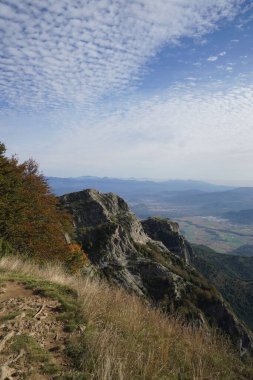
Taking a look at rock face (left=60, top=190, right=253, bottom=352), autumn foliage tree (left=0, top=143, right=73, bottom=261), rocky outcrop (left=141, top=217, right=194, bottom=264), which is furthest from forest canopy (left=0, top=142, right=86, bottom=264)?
rocky outcrop (left=141, top=217, right=194, bottom=264)

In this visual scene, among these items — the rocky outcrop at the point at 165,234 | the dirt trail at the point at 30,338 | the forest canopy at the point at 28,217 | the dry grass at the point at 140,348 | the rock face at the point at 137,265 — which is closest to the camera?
the dirt trail at the point at 30,338

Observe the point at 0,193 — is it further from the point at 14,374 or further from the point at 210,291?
the point at 210,291

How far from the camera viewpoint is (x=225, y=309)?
60750mm

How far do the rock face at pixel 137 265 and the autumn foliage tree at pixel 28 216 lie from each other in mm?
8730

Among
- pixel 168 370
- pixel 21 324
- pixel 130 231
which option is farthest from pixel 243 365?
pixel 130 231

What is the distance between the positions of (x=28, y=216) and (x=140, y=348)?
1304 inches

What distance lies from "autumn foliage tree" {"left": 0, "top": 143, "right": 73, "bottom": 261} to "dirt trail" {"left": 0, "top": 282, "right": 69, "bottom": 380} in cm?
2276

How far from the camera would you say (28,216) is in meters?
38.5

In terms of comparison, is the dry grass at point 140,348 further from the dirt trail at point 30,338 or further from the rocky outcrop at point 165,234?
the rocky outcrop at point 165,234

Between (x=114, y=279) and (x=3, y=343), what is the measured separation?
38.2 meters

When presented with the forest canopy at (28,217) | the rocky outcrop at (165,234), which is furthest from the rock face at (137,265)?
the rocky outcrop at (165,234)

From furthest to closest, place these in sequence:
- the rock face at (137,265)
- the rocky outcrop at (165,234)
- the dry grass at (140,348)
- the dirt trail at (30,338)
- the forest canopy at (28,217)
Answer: the rocky outcrop at (165,234) → the rock face at (137,265) → the forest canopy at (28,217) → the dry grass at (140,348) → the dirt trail at (30,338)

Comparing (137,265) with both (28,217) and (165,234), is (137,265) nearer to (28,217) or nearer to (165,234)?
(28,217)

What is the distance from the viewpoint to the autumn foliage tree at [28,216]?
33.6 m
